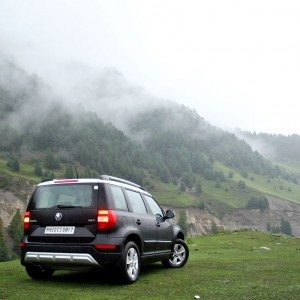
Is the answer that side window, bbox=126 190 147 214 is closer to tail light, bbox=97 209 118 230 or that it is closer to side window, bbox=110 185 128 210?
side window, bbox=110 185 128 210

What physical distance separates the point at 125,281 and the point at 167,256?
295 cm

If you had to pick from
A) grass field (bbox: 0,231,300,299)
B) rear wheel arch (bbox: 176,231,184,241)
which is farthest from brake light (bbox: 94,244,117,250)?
rear wheel arch (bbox: 176,231,184,241)

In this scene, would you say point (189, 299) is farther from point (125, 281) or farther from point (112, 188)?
point (112, 188)

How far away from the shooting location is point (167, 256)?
41.3 feet

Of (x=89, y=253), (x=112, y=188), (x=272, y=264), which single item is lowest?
(x=272, y=264)

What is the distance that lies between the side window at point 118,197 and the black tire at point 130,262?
2.94 feet

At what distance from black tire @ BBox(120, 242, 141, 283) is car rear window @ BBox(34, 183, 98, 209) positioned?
1331 mm

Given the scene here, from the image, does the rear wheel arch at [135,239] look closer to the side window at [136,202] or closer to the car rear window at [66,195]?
the side window at [136,202]

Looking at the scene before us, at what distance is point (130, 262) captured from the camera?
10117 mm

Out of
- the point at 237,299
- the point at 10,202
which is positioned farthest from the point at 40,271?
the point at 10,202

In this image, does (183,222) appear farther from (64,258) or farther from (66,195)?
(64,258)

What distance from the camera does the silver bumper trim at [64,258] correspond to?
929 cm

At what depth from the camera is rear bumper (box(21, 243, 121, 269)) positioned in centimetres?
931

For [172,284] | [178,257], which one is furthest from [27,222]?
[178,257]
